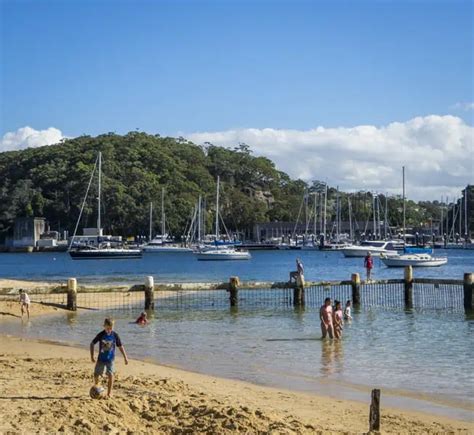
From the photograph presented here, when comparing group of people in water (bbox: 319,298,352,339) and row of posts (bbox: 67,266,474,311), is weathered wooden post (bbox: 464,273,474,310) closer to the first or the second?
row of posts (bbox: 67,266,474,311)

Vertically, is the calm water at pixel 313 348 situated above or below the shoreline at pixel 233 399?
below

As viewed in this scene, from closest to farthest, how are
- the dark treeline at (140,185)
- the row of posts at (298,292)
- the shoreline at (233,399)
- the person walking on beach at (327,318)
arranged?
the shoreline at (233,399)
the person walking on beach at (327,318)
the row of posts at (298,292)
the dark treeline at (140,185)

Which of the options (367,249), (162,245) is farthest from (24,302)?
(162,245)

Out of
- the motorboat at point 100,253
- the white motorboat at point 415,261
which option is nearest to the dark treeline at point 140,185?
the motorboat at point 100,253

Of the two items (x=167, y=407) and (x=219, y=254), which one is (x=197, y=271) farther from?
(x=167, y=407)

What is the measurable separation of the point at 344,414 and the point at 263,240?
143688 millimetres

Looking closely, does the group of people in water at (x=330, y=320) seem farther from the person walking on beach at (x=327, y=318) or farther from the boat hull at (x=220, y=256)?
the boat hull at (x=220, y=256)

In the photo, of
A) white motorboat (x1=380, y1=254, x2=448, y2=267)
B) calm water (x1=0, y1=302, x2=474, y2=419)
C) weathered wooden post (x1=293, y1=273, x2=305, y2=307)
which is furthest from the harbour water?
white motorboat (x1=380, y1=254, x2=448, y2=267)

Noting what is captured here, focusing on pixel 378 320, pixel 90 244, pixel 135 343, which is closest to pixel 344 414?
pixel 135 343

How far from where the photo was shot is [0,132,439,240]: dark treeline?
5645 inches

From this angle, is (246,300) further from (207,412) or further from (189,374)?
(207,412)

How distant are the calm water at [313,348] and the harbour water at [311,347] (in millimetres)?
25

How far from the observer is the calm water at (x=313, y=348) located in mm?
17078

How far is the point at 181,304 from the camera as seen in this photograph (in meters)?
35.8
